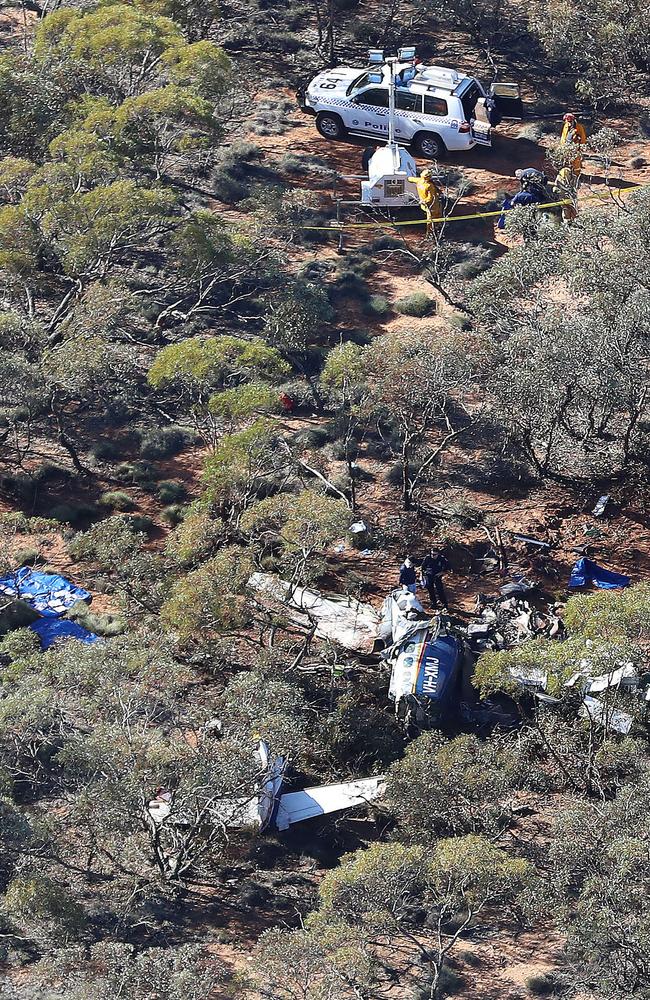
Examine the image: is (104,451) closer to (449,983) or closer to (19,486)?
(19,486)

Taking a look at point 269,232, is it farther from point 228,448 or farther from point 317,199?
point 228,448

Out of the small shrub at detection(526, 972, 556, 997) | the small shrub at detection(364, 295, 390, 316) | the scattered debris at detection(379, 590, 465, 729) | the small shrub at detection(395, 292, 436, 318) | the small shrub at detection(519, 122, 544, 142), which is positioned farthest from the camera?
the small shrub at detection(519, 122, 544, 142)

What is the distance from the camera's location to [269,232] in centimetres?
3372

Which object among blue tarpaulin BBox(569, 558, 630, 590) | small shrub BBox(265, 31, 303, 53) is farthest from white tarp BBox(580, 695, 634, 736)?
small shrub BBox(265, 31, 303, 53)

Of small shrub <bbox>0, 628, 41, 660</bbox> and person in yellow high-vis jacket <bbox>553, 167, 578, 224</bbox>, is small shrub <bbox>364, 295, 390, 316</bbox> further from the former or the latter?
small shrub <bbox>0, 628, 41, 660</bbox>

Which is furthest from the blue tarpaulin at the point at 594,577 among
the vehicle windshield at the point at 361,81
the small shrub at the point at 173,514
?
the vehicle windshield at the point at 361,81

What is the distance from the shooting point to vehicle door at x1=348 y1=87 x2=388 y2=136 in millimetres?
36625

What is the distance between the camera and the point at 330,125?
3766 cm

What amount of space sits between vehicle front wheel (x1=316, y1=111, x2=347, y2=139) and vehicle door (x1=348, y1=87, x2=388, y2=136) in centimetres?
35

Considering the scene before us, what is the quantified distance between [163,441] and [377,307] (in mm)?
6114

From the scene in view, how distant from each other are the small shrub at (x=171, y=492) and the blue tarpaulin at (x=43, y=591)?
9.12 ft

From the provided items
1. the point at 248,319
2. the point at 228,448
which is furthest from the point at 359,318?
the point at 228,448

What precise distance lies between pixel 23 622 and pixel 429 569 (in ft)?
21.4

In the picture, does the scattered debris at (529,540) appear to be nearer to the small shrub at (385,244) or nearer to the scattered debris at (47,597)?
the scattered debris at (47,597)
